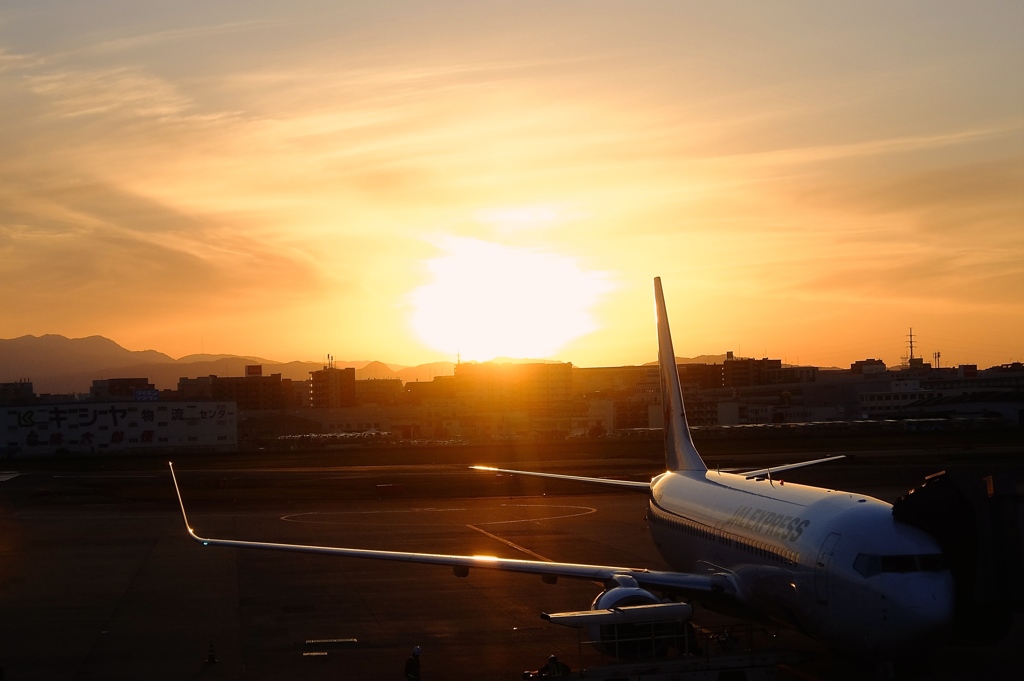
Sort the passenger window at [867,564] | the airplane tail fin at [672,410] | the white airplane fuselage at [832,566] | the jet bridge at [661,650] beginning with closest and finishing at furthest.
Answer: the white airplane fuselage at [832,566] < the passenger window at [867,564] < the jet bridge at [661,650] < the airplane tail fin at [672,410]

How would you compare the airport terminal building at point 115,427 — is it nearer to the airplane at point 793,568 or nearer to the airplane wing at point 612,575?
the airplane at point 793,568

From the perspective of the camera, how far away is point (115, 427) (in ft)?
522

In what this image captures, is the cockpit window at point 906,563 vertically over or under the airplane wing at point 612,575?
over

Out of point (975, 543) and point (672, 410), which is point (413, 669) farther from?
point (672, 410)

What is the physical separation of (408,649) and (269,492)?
Answer: 54.9m

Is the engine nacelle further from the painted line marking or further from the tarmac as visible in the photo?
the painted line marking

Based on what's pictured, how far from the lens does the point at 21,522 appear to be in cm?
6231

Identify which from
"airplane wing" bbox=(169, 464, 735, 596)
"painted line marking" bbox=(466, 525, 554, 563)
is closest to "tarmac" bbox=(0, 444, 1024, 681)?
"painted line marking" bbox=(466, 525, 554, 563)

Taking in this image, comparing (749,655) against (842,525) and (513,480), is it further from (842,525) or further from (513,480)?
(513,480)

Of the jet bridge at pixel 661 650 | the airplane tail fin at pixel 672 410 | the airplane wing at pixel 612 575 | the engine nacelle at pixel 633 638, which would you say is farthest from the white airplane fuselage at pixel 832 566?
the airplane tail fin at pixel 672 410

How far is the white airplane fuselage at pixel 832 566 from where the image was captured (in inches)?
792

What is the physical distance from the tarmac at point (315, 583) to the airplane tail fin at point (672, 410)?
241 inches

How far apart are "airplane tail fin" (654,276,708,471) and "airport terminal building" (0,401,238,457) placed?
13360 cm

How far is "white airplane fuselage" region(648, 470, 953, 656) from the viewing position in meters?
20.1
